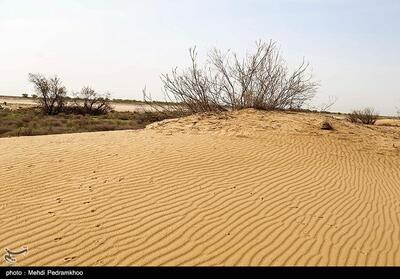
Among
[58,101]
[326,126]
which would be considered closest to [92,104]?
[58,101]

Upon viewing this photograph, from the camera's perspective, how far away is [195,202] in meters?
7.05

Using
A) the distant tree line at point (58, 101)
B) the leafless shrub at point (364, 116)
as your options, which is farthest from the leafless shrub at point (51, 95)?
the leafless shrub at point (364, 116)

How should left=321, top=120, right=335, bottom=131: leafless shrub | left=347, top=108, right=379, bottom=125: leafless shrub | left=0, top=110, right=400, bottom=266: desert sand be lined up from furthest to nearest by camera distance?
left=347, top=108, right=379, bottom=125: leafless shrub → left=321, top=120, right=335, bottom=131: leafless shrub → left=0, top=110, right=400, bottom=266: desert sand

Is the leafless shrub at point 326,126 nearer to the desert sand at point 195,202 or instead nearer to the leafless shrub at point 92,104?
the desert sand at point 195,202

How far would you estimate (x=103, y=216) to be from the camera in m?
6.25

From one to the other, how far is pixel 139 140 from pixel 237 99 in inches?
341

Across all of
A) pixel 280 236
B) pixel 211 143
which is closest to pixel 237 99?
pixel 211 143

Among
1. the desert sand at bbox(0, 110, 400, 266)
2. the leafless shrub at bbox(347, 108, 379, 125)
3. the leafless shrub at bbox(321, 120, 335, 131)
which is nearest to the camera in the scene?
the desert sand at bbox(0, 110, 400, 266)

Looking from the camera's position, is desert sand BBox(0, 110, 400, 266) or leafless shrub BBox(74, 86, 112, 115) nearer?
desert sand BBox(0, 110, 400, 266)

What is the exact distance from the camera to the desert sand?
17.8 feet

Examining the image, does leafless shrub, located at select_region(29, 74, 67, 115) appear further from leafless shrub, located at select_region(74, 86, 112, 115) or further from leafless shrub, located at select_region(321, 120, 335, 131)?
leafless shrub, located at select_region(321, 120, 335, 131)

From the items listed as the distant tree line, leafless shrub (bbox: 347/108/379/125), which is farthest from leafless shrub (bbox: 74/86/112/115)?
leafless shrub (bbox: 347/108/379/125)

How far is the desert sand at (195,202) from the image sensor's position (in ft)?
17.8
